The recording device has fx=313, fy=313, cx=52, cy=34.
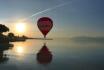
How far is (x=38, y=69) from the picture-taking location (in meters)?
41.1

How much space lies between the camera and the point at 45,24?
72562mm

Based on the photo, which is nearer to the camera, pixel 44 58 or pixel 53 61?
pixel 53 61

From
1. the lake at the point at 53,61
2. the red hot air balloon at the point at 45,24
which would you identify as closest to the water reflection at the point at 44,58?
the lake at the point at 53,61

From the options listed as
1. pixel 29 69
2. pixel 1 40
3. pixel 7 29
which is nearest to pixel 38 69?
pixel 29 69

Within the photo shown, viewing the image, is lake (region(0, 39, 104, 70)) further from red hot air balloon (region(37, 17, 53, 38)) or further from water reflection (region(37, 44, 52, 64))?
red hot air balloon (region(37, 17, 53, 38))

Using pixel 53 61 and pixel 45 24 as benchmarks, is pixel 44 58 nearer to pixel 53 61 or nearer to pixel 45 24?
pixel 53 61

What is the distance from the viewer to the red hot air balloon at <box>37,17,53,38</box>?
73000mm

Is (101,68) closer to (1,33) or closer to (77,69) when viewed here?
(77,69)

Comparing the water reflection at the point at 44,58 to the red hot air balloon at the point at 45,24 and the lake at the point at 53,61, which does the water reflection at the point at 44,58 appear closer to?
the lake at the point at 53,61

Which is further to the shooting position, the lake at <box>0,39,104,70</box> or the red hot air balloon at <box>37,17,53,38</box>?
the red hot air balloon at <box>37,17,53,38</box>

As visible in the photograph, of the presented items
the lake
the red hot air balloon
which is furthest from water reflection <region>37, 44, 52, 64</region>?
the red hot air balloon

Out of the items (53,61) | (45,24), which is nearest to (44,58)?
(53,61)

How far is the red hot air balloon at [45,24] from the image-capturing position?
7300 centimetres

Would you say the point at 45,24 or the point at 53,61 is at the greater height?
the point at 45,24
